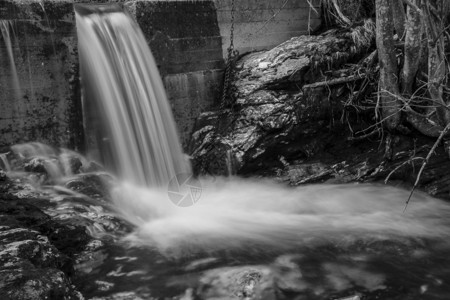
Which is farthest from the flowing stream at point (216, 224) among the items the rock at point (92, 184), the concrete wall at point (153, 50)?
the concrete wall at point (153, 50)

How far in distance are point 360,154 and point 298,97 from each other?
1.23 m

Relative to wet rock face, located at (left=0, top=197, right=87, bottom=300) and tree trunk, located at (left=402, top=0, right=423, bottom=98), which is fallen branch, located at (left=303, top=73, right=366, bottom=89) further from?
wet rock face, located at (left=0, top=197, right=87, bottom=300)

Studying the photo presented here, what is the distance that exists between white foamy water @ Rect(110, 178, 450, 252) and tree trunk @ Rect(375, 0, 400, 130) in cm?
106

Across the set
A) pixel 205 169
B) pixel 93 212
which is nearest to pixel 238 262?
pixel 93 212

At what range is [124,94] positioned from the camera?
674 centimetres

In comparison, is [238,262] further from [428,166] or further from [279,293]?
[428,166]

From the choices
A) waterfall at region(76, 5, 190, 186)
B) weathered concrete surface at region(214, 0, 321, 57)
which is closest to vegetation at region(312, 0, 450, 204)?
weathered concrete surface at region(214, 0, 321, 57)

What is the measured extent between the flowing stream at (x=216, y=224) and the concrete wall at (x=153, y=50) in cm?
25

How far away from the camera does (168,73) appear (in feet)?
24.3

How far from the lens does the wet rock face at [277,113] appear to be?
272 inches

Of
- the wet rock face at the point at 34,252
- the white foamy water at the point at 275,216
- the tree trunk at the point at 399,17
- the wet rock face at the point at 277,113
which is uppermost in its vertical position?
the tree trunk at the point at 399,17

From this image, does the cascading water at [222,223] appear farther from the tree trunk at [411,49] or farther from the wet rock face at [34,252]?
the tree trunk at [411,49]

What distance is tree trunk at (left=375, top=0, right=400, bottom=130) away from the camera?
6.28 meters

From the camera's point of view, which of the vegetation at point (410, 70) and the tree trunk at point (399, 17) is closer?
the vegetation at point (410, 70)
